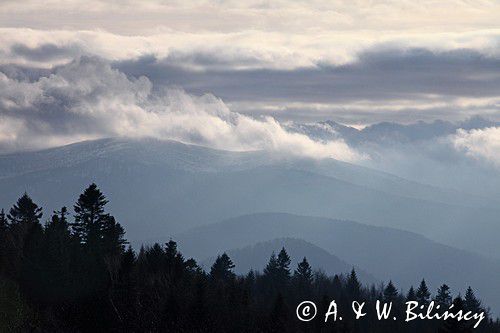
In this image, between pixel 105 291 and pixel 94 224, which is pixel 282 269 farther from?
pixel 105 291

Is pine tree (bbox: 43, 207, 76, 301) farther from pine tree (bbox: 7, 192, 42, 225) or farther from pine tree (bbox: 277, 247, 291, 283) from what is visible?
pine tree (bbox: 277, 247, 291, 283)

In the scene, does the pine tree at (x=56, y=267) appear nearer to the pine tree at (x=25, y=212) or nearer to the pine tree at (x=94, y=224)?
the pine tree at (x=94, y=224)

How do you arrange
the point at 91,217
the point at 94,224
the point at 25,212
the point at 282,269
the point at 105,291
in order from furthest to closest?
the point at 282,269 < the point at 25,212 < the point at 91,217 < the point at 94,224 < the point at 105,291

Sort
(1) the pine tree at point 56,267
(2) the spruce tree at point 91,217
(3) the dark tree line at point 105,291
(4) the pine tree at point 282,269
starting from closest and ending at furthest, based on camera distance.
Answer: (3) the dark tree line at point 105,291 < (1) the pine tree at point 56,267 < (2) the spruce tree at point 91,217 < (4) the pine tree at point 282,269

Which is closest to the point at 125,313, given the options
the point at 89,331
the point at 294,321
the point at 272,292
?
the point at 89,331

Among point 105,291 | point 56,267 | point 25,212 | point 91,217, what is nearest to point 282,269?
point 25,212

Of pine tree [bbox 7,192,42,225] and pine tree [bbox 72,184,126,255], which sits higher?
pine tree [bbox 7,192,42,225]

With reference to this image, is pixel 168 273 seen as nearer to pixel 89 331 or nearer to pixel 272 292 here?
pixel 89 331

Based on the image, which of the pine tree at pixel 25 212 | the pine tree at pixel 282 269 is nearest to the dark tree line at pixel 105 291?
the pine tree at pixel 25 212

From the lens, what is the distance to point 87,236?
79.9 metres

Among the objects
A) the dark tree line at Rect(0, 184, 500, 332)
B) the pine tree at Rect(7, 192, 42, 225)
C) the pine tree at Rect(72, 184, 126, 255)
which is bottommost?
the dark tree line at Rect(0, 184, 500, 332)

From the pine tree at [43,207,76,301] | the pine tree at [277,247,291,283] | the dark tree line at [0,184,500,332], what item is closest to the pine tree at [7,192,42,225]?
the dark tree line at [0,184,500,332]

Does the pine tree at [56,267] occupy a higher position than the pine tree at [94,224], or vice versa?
the pine tree at [94,224]

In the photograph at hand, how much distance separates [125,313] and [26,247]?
13.1 m
